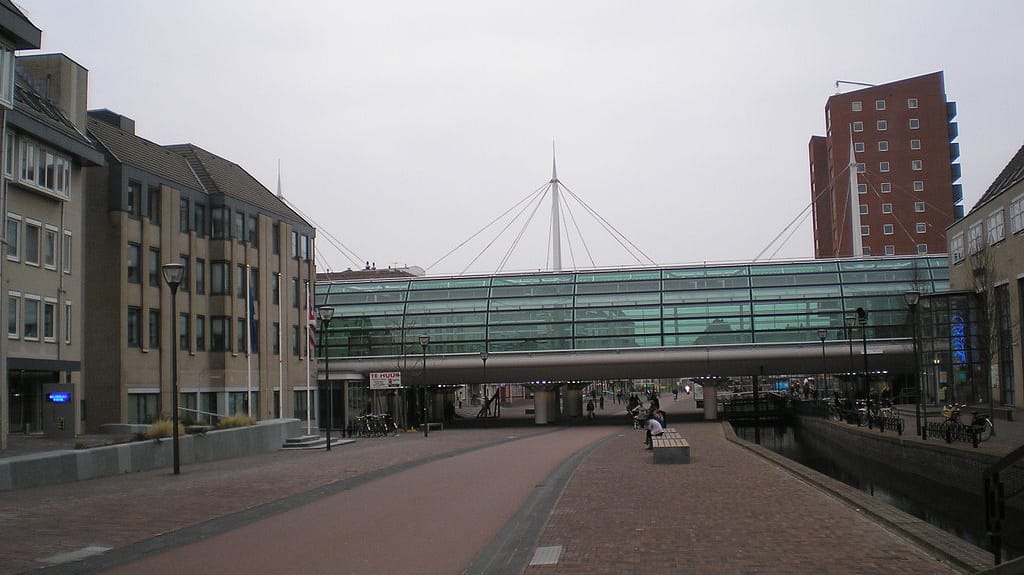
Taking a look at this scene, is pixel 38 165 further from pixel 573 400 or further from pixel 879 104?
pixel 879 104

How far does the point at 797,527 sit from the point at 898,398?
59757mm

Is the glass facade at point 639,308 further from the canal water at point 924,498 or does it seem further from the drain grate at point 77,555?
the drain grate at point 77,555

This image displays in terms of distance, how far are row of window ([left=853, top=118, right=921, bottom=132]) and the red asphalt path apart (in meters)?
87.4

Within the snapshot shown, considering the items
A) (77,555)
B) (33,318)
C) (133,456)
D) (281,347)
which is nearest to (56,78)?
(33,318)

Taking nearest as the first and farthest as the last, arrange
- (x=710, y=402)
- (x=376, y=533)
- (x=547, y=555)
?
(x=547, y=555) → (x=376, y=533) → (x=710, y=402)

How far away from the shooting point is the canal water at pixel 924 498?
54.3 feet

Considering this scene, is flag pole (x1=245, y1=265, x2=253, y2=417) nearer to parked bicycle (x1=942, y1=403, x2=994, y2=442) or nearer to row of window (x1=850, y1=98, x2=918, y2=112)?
parked bicycle (x1=942, y1=403, x2=994, y2=442)

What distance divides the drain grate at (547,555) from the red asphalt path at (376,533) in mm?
795

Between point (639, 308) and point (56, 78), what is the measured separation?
135 ft

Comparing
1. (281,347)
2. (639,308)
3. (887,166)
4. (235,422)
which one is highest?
(887,166)

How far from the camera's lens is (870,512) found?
1366 centimetres

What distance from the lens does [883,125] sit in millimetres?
98062

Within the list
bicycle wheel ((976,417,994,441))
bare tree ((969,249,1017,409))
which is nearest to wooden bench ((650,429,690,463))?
bicycle wheel ((976,417,994,441))

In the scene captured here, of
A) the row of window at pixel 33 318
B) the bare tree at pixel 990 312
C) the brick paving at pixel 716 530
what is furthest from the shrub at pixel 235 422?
the bare tree at pixel 990 312
